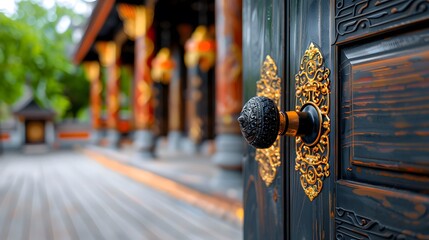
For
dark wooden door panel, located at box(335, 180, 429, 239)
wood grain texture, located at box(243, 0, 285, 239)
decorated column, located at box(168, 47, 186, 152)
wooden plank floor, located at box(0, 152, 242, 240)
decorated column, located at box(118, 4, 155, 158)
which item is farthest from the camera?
decorated column, located at box(168, 47, 186, 152)

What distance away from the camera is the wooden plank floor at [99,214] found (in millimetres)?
2339

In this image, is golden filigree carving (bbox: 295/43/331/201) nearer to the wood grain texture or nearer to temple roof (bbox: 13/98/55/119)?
the wood grain texture

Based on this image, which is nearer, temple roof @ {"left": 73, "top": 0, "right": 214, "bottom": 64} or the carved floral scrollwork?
the carved floral scrollwork

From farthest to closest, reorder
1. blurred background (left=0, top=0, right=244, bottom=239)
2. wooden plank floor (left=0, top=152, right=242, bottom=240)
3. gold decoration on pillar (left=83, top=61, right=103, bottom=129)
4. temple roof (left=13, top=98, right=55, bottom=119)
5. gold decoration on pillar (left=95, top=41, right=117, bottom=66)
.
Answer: temple roof (left=13, top=98, right=55, bottom=119) → gold decoration on pillar (left=83, top=61, right=103, bottom=129) → gold decoration on pillar (left=95, top=41, right=117, bottom=66) → blurred background (left=0, top=0, right=244, bottom=239) → wooden plank floor (left=0, top=152, right=242, bottom=240)

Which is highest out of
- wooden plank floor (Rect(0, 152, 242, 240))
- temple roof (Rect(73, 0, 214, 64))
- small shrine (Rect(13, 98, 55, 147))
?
temple roof (Rect(73, 0, 214, 64))

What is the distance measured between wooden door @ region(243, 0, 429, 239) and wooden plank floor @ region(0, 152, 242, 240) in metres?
1.70

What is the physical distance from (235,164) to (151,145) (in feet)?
10.0

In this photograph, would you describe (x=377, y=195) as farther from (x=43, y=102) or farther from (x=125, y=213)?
(x=43, y=102)

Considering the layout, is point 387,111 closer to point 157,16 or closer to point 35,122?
point 157,16

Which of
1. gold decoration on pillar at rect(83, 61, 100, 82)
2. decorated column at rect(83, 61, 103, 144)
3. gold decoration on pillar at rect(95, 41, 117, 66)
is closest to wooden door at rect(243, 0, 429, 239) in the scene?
gold decoration on pillar at rect(95, 41, 117, 66)

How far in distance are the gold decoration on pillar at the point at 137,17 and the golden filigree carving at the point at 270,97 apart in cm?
506

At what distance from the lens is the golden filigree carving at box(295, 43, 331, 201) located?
583 mm

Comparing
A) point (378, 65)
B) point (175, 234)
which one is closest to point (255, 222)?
point (378, 65)

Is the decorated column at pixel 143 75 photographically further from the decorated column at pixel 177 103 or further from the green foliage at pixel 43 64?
the green foliage at pixel 43 64
